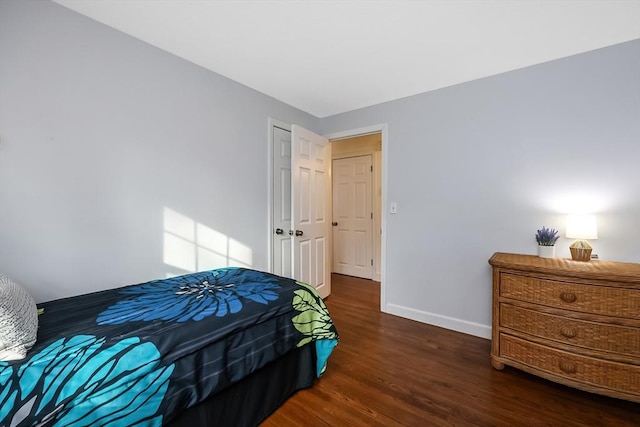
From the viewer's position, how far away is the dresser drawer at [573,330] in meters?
1.52

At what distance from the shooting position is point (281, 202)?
291 cm

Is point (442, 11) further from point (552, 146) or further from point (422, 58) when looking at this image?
point (552, 146)

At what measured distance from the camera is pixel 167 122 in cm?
198

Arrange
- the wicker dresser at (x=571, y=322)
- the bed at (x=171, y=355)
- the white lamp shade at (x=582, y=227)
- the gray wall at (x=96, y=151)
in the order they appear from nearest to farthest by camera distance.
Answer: the bed at (x=171, y=355), the gray wall at (x=96, y=151), the wicker dresser at (x=571, y=322), the white lamp shade at (x=582, y=227)

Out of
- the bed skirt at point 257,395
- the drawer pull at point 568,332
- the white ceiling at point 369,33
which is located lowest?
the bed skirt at point 257,395

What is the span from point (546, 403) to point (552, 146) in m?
1.85

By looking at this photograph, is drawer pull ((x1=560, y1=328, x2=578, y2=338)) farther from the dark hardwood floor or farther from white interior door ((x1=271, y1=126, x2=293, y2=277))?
white interior door ((x1=271, y1=126, x2=293, y2=277))

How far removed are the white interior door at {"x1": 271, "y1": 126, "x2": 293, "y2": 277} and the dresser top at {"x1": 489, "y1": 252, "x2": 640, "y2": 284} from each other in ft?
6.46

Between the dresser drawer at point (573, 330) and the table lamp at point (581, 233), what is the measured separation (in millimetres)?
506

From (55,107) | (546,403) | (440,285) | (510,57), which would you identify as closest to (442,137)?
(510,57)

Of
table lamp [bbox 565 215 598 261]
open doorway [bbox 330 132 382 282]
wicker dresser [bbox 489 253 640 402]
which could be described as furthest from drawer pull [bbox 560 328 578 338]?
open doorway [bbox 330 132 382 282]

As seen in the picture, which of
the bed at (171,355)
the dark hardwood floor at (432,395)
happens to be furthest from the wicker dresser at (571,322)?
the bed at (171,355)

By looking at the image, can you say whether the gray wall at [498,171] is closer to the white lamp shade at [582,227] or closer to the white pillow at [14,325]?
the white lamp shade at [582,227]

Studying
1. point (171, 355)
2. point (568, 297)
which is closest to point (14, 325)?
point (171, 355)
